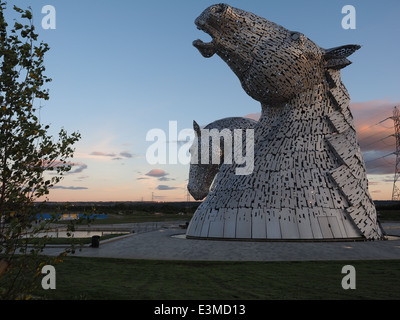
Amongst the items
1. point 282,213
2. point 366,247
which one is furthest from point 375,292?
point 282,213

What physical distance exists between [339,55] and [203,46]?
218 inches

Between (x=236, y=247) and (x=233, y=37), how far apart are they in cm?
795

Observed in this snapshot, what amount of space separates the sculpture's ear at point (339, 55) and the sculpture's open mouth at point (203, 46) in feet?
15.3

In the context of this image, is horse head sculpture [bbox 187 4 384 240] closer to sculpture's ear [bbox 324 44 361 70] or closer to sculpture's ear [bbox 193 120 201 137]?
sculpture's ear [bbox 324 44 361 70]

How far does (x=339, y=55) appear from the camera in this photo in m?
16.8

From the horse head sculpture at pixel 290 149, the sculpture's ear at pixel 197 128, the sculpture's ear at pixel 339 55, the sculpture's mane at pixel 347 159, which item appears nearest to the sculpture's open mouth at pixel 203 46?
the horse head sculpture at pixel 290 149

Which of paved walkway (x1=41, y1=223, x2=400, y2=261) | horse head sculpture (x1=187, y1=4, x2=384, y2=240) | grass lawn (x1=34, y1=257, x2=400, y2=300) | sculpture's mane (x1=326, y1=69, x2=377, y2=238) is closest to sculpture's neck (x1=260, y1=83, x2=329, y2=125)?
horse head sculpture (x1=187, y1=4, x2=384, y2=240)

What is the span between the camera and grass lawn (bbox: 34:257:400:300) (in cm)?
785

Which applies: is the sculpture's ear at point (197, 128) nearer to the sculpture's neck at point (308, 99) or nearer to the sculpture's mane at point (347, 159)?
the sculpture's neck at point (308, 99)

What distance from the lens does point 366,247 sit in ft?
45.9

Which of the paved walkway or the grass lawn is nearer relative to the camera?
the grass lawn

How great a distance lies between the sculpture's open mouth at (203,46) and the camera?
52.6 ft

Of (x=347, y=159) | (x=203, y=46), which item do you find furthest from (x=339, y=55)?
(x=203, y=46)

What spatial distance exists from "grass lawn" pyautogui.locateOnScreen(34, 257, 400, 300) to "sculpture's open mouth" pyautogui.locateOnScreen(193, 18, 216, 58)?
8.49 m
